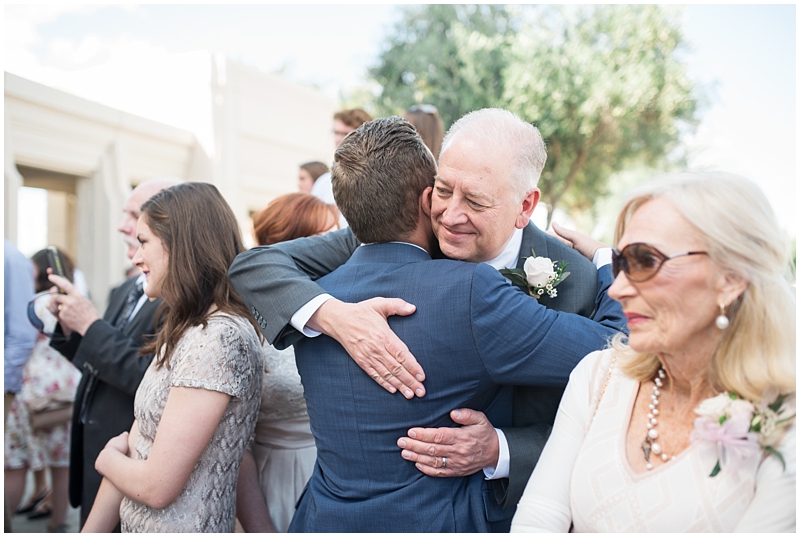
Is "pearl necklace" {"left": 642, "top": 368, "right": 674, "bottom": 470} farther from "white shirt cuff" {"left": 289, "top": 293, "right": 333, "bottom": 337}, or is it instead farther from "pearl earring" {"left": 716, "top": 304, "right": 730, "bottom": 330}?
"white shirt cuff" {"left": 289, "top": 293, "right": 333, "bottom": 337}

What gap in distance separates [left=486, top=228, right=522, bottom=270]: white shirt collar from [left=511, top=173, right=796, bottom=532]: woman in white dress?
0.65m

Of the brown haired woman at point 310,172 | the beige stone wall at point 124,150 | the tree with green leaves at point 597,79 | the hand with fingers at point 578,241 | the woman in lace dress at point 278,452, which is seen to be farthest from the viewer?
the tree with green leaves at point 597,79

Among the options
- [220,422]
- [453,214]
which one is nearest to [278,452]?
[220,422]

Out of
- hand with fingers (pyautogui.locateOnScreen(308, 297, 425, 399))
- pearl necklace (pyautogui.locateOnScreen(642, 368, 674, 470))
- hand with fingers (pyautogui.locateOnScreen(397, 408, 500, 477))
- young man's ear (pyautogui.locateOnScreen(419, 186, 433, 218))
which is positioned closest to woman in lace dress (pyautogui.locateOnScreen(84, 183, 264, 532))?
hand with fingers (pyautogui.locateOnScreen(308, 297, 425, 399))

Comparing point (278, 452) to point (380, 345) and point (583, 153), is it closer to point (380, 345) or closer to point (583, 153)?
point (380, 345)

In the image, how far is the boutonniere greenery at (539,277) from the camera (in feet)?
6.94

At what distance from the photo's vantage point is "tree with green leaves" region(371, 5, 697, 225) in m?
17.6

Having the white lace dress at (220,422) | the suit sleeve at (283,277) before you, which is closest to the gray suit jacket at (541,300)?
the suit sleeve at (283,277)

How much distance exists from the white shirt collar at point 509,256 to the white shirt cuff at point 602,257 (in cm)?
28

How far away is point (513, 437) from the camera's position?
2084 mm

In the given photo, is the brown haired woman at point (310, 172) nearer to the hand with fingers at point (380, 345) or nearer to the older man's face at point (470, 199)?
the older man's face at point (470, 199)

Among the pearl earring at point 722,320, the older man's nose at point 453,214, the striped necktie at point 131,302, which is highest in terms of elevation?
the older man's nose at point 453,214

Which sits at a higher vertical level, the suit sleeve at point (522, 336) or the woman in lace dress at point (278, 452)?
the suit sleeve at point (522, 336)

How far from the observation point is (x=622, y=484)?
5.41 feet
